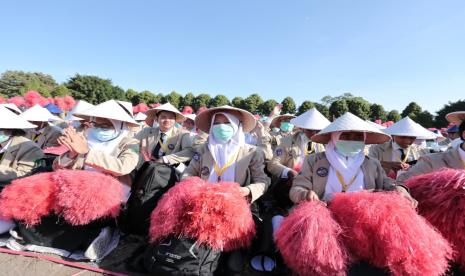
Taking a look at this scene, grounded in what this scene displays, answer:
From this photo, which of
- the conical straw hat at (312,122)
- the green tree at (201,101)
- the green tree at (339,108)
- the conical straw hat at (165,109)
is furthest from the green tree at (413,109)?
the conical straw hat at (165,109)

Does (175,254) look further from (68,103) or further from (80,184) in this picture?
(68,103)

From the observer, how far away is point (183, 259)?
228cm

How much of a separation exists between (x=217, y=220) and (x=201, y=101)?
116 feet

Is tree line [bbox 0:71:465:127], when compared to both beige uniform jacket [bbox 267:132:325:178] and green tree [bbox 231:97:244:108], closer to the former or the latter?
green tree [bbox 231:97:244:108]

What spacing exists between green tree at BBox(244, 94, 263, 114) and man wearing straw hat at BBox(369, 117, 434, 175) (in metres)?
30.0

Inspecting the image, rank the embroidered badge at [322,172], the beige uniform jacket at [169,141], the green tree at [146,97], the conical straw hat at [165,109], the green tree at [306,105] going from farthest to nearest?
the green tree at [146,97] < the green tree at [306,105] < the conical straw hat at [165,109] < the beige uniform jacket at [169,141] < the embroidered badge at [322,172]

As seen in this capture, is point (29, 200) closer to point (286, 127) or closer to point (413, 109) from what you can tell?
point (286, 127)

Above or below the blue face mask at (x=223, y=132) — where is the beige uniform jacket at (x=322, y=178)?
below

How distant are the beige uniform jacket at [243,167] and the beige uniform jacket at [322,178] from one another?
0.46 m

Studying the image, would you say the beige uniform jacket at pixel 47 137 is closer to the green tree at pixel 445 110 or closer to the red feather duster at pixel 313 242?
the red feather duster at pixel 313 242

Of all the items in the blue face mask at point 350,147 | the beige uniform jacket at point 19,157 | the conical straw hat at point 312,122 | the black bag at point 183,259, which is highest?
the conical straw hat at point 312,122

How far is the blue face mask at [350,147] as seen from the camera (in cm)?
273

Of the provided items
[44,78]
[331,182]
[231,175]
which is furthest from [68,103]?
[44,78]

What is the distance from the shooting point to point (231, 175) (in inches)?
124
